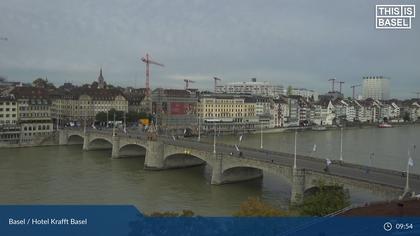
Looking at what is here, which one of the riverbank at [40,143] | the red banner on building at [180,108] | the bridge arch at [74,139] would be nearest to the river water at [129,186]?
the riverbank at [40,143]

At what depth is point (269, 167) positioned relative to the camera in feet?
88.7

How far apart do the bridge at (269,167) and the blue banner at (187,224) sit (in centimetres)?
1061

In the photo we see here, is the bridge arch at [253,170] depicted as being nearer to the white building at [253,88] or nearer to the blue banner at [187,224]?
the blue banner at [187,224]

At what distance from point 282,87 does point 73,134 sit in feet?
389

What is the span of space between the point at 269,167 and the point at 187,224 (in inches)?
656

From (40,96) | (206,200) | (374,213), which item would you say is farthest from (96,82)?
(374,213)

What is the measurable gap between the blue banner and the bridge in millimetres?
10605

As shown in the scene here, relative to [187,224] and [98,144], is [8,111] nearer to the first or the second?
[98,144]

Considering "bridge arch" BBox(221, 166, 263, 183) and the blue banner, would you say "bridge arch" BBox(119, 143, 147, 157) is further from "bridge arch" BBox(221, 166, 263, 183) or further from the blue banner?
the blue banner

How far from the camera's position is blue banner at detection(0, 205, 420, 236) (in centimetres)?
897

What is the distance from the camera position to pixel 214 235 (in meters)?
10.1

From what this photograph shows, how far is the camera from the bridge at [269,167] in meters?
21.8

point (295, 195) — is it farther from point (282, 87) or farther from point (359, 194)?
point (282, 87)

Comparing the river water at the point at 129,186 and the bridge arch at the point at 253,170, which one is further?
the bridge arch at the point at 253,170
